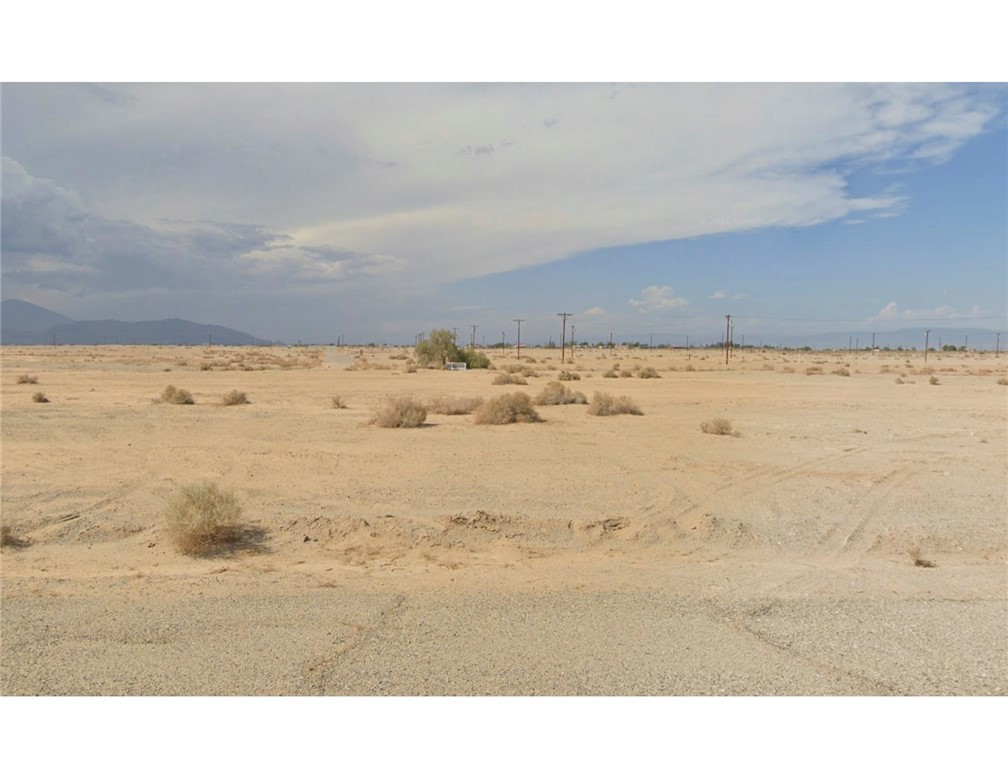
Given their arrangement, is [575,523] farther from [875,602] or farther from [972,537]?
[972,537]

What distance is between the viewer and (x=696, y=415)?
25.1 metres

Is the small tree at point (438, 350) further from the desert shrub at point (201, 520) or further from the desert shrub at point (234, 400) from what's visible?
the desert shrub at point (201, 520)

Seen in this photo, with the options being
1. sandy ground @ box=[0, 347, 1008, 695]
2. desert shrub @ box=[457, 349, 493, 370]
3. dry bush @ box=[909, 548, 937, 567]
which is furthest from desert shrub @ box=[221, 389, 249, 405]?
desert shrub @ box=[457, 349, 493, 370]

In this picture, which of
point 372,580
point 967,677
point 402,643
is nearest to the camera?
point 967,677

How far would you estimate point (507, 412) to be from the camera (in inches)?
857

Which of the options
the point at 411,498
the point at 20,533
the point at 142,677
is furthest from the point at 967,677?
the point at 20,533

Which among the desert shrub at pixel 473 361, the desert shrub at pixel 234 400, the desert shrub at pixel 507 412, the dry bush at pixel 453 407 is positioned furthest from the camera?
the desert shrub at pixel 473 361

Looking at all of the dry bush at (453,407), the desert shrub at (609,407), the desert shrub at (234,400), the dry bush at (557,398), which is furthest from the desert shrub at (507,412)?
the desert shrub at (234,400)

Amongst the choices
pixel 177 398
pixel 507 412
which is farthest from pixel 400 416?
pixel 177 398

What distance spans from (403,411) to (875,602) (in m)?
15.0

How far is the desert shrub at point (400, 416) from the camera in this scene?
20484 millimetres

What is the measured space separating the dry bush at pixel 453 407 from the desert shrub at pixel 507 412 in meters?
2.18

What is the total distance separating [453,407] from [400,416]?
3.97 meters

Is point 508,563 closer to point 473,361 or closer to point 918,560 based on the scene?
point 918,560
